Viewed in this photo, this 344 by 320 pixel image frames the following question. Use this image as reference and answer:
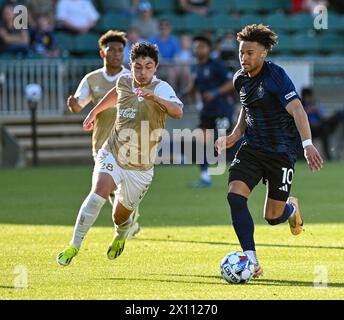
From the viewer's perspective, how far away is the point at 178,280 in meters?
9.70

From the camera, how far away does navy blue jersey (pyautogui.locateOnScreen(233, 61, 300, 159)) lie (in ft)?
33.3

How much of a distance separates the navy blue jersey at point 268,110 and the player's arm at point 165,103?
64 centimetres

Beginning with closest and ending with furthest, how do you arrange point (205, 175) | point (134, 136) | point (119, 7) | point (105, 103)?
point (134, 136)
point (105, 103)
point (205, 175)
point (119, 7)

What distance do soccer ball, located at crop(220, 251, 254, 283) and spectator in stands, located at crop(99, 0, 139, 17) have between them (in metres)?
18.3

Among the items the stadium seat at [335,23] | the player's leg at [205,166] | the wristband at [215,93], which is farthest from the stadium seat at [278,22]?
the wristband at [215,93]

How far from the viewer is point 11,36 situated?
25.1 m

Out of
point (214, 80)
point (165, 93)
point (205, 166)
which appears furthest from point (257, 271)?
point (214, 80)

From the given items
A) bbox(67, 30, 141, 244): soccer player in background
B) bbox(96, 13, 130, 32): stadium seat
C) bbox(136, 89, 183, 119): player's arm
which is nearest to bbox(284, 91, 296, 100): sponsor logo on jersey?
bbox(136, 89, 183, 119): player's arm

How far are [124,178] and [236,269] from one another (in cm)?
181

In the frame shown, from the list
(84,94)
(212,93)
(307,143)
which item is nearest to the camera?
(307,143)

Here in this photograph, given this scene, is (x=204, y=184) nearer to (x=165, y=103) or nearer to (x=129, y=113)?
(x=129, y=113)

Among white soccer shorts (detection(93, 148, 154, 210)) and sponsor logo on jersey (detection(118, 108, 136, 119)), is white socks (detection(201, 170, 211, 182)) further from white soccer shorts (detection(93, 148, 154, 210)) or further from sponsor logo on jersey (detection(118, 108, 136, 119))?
sponsor logo on jersey (detection(118, 108, 136, 119))

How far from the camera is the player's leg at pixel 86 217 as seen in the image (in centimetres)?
1015

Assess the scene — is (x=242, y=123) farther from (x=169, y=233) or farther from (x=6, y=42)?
(x=6, y=42)
